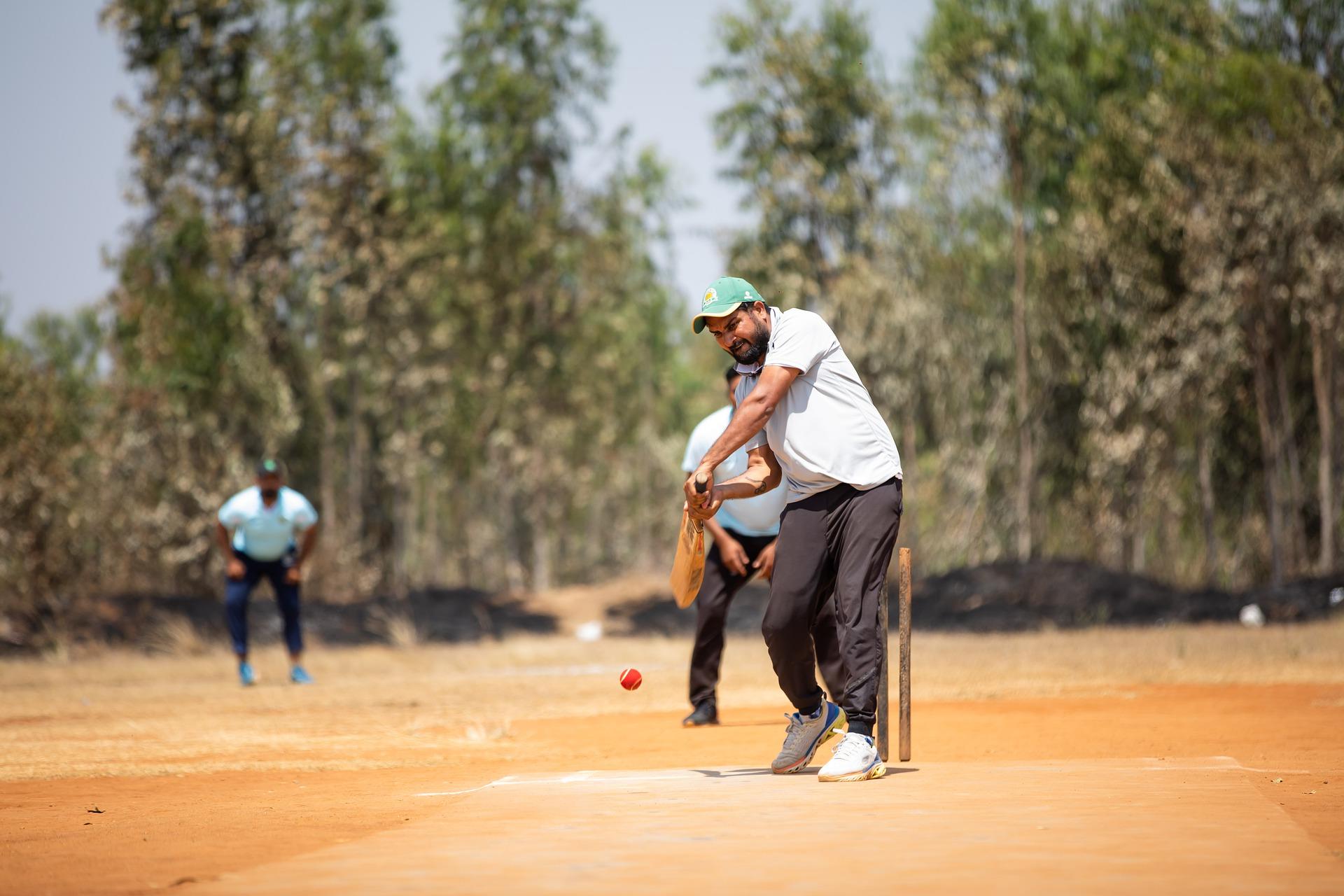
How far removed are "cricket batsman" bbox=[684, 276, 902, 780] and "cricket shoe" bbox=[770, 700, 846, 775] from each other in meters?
0.04

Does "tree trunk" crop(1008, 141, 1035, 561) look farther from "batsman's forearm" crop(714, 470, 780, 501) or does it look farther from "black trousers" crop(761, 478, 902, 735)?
"black trousers" crop(761, 478, 902, 735)

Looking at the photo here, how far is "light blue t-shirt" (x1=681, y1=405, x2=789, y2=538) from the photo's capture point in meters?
9.73

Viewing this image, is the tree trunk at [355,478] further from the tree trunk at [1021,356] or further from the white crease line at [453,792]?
the white crease line at [453,792]

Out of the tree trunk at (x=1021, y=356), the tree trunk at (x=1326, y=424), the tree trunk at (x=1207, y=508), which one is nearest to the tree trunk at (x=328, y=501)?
the tree trunk at (x=1021, y=356)

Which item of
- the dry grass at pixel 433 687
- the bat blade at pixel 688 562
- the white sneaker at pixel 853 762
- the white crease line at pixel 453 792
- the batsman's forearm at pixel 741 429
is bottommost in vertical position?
the dry grass at pixel 433 687

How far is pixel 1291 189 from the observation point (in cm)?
2586

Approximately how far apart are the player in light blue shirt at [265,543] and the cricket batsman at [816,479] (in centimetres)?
893

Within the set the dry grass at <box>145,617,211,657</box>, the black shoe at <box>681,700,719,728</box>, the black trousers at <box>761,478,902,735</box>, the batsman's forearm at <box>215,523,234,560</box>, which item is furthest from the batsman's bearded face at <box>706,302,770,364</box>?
the dry grass at <box>145,617,211,657</box>

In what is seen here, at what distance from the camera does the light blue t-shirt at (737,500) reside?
9734 millimetres

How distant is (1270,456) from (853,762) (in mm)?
22908

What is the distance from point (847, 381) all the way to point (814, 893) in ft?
10.5

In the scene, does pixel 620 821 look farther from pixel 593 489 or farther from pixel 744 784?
pixel 593 489

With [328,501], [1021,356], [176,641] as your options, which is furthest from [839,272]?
[176,641]

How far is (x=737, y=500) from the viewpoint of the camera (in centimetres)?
977
